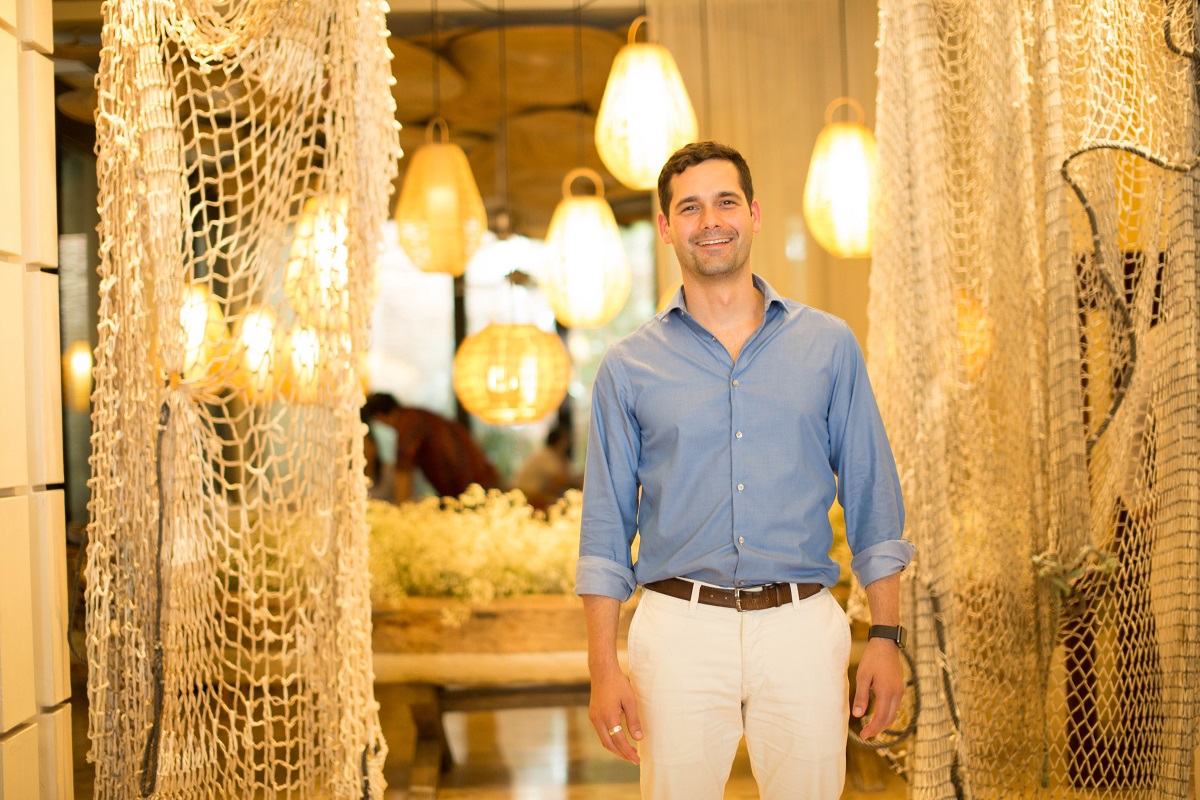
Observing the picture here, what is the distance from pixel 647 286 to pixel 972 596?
190 inches

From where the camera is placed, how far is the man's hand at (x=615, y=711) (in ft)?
4.82

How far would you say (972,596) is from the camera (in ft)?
7.02

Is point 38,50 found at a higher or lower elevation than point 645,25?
lower

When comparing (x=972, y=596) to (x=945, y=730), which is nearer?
(x=945, y=730)

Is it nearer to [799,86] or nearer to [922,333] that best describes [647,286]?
[799,86]

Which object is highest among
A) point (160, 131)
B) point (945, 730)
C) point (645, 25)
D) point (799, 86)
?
point (645, 25)

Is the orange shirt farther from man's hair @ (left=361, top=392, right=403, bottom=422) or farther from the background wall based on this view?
the background wall

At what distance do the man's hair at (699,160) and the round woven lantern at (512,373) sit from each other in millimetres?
2378

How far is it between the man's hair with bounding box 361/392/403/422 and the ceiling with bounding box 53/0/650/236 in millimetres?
1349

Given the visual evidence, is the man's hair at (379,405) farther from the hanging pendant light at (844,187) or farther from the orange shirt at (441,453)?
the hanging pendant light at (844,187)

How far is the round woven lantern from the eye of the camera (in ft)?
12.9

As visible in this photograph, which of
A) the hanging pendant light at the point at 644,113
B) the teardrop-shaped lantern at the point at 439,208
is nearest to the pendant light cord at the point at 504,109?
the teardrop-shaped lantern at the point at 439,208

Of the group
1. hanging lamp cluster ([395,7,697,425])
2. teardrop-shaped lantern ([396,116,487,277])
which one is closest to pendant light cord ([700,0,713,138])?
hanging lamp cluster ([395,7,697,425])

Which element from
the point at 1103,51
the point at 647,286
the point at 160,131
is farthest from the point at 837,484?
the point at 647,286
